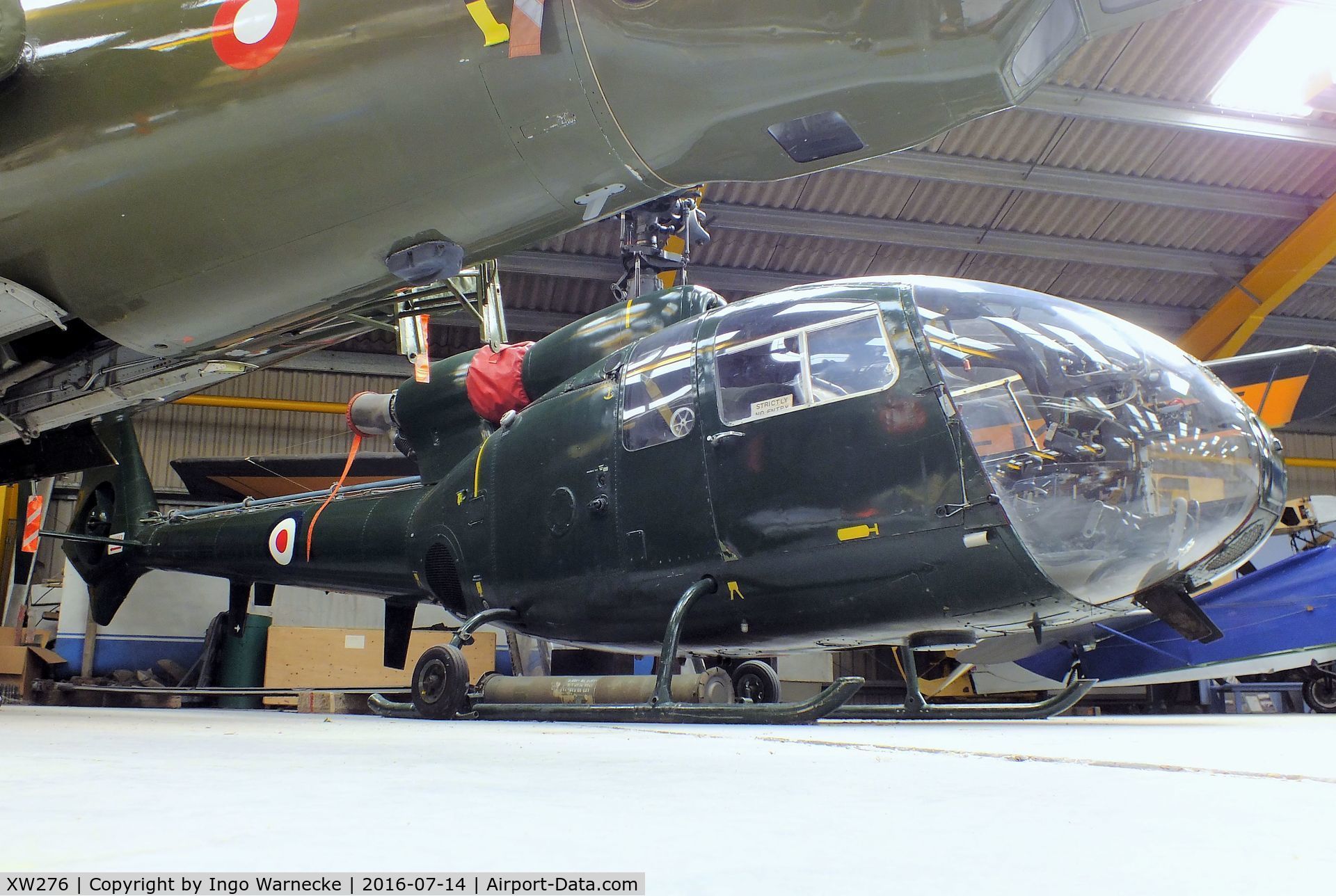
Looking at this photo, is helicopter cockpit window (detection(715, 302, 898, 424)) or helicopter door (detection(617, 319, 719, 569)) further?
helicopter door (detection(617, 319, 719, 569))

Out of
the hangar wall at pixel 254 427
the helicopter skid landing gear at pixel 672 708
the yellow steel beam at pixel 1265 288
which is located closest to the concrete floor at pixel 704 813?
the helicopter skid landing gear at pixel 672 708

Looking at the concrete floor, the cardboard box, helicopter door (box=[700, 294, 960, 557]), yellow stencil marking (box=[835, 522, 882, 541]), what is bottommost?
the concrete floor

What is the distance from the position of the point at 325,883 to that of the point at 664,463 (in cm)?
352

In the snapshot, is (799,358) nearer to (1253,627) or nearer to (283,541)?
(283,541)

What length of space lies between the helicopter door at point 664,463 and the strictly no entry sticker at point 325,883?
3299mm

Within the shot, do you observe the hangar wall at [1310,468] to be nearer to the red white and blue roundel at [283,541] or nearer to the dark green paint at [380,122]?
the red white and blue roundel at [283,541]

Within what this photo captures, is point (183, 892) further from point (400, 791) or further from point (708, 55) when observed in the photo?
point (708, 55)

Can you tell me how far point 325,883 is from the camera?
0.82 meters

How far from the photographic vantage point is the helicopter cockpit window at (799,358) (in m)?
3.92

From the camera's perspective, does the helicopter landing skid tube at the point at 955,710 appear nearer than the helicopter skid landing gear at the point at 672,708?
No

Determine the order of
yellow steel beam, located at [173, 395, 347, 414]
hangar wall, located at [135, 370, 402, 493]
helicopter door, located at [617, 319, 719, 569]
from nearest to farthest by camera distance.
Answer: helicopter door, located at [617, 319, 719, 569]
yellow steel beam, located at [173, 395, 347, 414]
hangar wall, located at [135, 370, 402, 493]

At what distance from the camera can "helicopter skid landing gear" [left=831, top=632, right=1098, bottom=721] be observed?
14.7 ft

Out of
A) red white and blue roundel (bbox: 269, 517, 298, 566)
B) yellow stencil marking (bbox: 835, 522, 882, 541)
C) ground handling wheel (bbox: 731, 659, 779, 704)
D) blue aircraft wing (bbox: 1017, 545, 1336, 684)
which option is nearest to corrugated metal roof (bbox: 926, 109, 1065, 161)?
blue aircraft wing (bbox: 1017, 545, 1336, 684)

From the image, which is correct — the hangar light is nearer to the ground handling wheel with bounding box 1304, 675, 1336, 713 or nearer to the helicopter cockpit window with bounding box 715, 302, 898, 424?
the ground handling wheel with bounding box 1304, 675, 1336, 713
